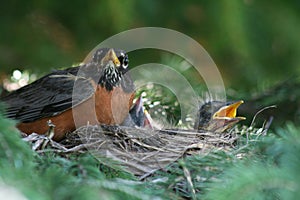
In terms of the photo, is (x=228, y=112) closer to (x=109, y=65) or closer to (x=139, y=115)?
(x=139, y=115)

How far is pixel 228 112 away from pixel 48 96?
1109 mm

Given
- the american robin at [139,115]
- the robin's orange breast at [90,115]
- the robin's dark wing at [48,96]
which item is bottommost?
the american robin at [139,115]

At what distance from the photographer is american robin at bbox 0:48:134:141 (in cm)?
353

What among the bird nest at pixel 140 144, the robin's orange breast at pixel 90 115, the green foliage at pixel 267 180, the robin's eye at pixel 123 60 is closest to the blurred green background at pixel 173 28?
the robin's eye at pixel 123 60

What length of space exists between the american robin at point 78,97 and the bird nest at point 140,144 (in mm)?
203

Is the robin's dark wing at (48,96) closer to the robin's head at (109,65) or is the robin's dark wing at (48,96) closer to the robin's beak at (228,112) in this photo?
the robin's head at (109,65)

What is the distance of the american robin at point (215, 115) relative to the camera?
3.87 metres

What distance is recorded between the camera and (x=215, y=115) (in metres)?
4.03

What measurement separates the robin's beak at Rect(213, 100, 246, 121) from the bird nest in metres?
0.46

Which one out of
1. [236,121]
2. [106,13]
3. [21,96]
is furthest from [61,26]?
[236,121]

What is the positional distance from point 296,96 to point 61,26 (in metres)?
2.07

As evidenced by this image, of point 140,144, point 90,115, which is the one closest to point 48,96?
point 90,115

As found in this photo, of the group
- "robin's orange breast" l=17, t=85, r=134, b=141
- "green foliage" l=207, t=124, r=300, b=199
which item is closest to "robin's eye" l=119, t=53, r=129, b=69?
"robin's orange breast" l=17, t=85, r=134, b=141

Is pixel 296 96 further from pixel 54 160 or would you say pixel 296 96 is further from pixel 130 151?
pixel 54 160
